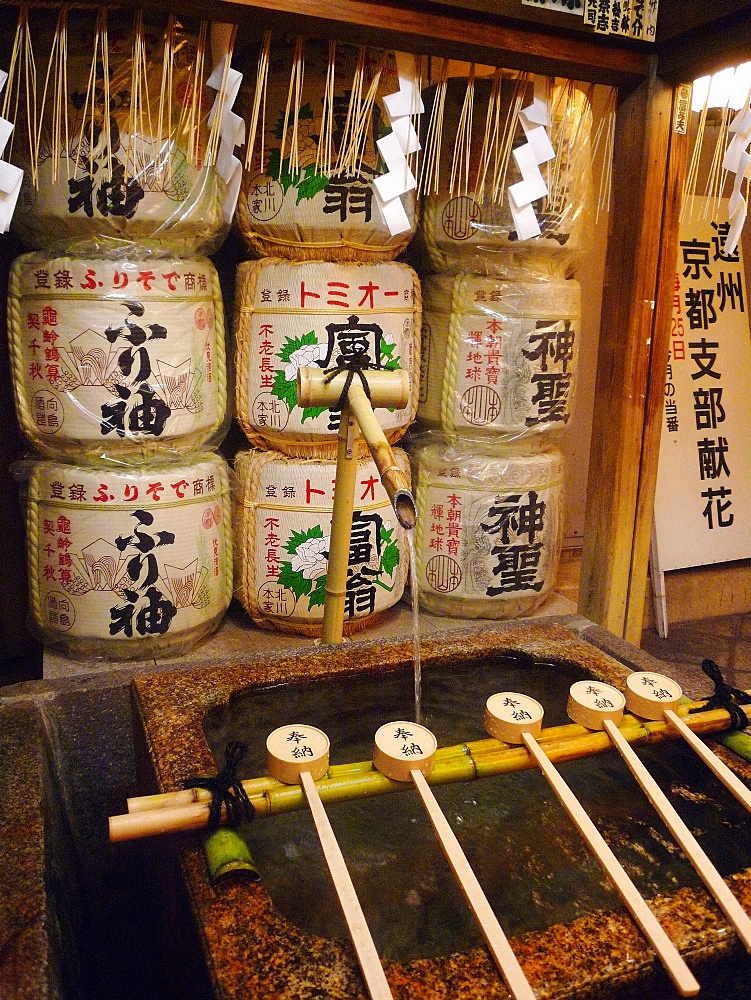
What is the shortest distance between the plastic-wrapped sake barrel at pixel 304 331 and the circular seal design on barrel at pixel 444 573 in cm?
81

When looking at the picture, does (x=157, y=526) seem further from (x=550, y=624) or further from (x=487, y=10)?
(x=487, y=10)

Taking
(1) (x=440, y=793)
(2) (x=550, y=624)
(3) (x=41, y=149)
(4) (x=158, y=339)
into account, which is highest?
(3) (x=41, y=149)

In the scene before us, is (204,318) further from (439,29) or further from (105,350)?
(439,29)

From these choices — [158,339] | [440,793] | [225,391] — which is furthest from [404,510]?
[225,391]

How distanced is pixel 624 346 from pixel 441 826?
2.70 metres

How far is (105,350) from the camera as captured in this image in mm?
3230

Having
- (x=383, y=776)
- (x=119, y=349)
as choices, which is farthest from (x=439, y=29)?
(x=383, y=776)

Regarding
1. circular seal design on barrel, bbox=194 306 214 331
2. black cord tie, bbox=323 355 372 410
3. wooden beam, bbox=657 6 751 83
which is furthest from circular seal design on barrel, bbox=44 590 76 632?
wooden beam, bbox=657 6 751 83

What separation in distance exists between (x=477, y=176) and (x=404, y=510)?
2481 millimetres

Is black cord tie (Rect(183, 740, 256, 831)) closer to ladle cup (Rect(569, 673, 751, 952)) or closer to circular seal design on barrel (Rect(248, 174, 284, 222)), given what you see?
ladle cup (Rect(569, 673, 751, 952))

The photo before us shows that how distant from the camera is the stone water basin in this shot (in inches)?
51.3

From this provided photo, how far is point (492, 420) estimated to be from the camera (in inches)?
156

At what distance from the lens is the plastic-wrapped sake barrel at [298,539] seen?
3.72 m

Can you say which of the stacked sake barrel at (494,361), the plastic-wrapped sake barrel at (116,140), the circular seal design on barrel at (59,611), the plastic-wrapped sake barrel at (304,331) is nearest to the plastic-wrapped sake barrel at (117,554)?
the circular seal design on barrel at (59,611)
